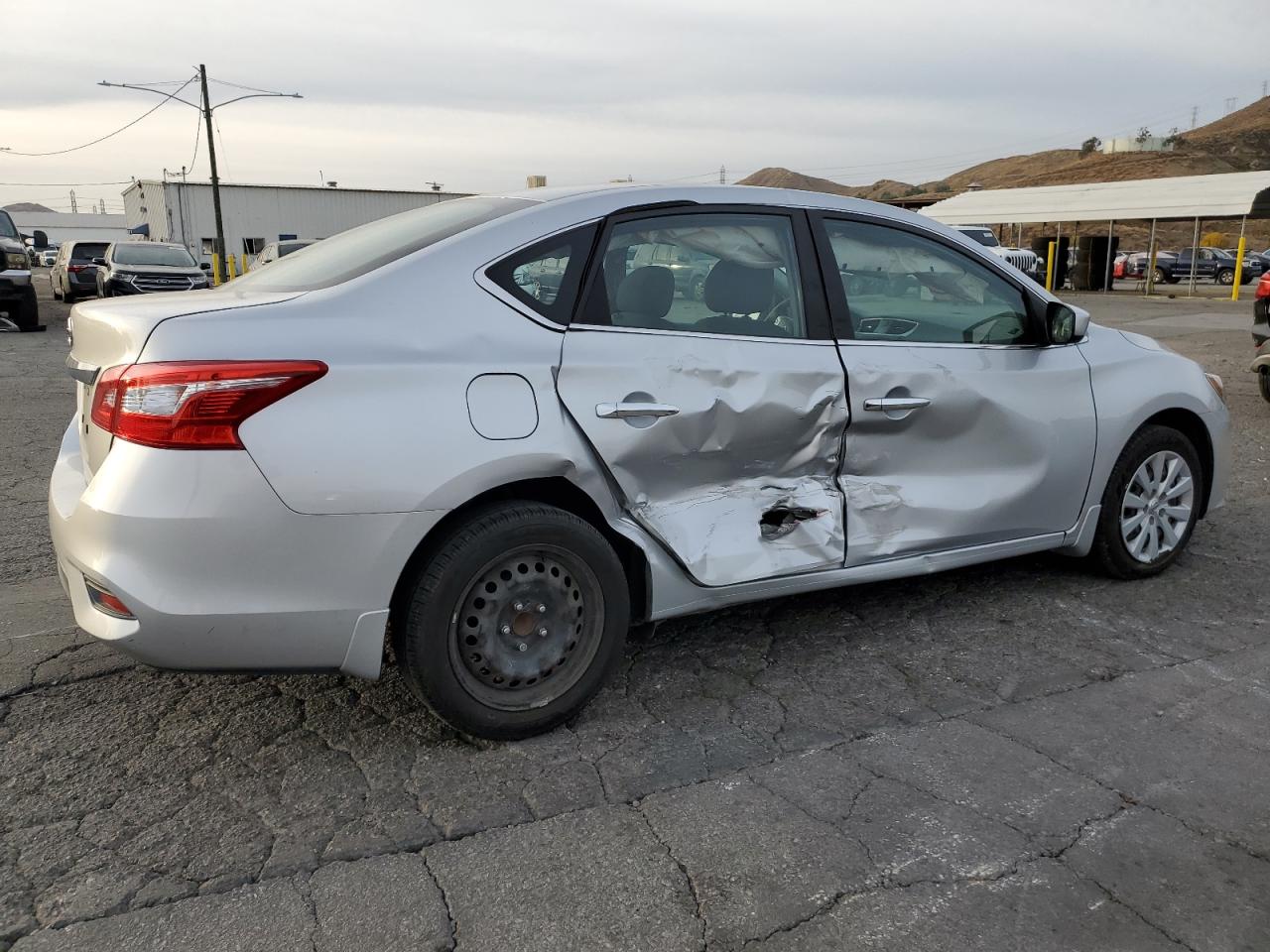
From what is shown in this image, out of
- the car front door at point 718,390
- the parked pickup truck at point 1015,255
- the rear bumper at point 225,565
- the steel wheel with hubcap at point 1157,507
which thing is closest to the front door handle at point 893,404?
the car front door at point 718,390

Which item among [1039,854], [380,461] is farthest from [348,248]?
[1039,854]

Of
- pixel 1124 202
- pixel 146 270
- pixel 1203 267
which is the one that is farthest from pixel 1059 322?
pixel 1203 267

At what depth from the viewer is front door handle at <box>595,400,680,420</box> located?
312 cm

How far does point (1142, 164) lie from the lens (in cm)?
8938

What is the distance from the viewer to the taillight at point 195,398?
2.62 meters

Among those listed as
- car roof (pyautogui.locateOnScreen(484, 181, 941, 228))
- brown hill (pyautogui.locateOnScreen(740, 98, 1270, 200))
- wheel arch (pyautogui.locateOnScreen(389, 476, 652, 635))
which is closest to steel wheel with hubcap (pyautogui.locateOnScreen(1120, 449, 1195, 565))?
car roof (pyautogui.locateOnScreen(484, 181, 941, 228))

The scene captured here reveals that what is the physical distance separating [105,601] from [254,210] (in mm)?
51149

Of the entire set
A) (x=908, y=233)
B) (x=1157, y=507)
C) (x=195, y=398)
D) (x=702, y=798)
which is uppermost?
(x=908, y=233)

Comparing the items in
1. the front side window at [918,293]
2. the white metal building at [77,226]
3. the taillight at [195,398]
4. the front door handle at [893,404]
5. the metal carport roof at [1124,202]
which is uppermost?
the white metal building at [77,226]

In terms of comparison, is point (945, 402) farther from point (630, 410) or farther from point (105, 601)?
point (105, 601)

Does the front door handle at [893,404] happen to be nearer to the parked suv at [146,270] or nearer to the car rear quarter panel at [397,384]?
the car rear quarter panel at [397,384]

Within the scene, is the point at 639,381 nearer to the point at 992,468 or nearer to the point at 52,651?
the point at 992,468

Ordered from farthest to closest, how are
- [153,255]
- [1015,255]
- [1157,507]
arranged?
[1015,255] → [153,255] → [1157,507]

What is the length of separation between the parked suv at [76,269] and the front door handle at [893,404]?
22355 millimetres
